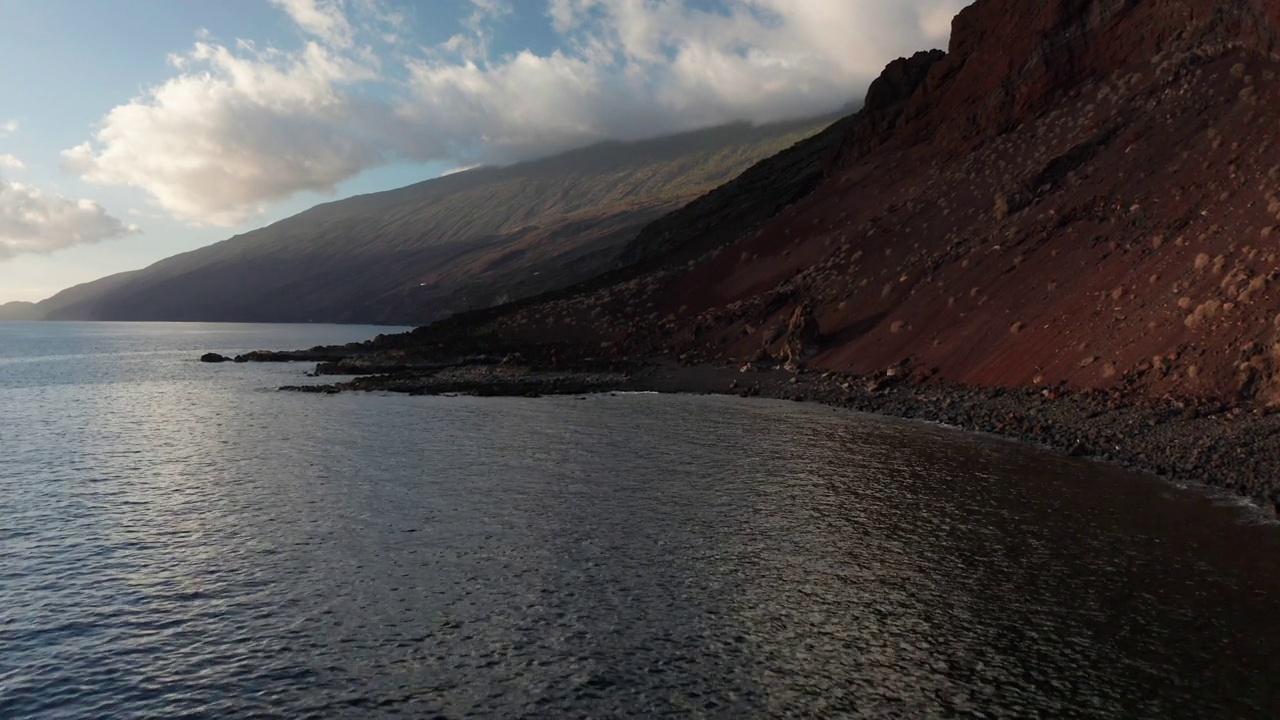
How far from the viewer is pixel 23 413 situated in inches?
2377

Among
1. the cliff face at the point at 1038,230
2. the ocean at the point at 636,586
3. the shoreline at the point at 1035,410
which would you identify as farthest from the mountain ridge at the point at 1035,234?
the ocean at the point at 636,586

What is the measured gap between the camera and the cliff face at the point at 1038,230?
42219 mm

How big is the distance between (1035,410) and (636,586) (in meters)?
28.3

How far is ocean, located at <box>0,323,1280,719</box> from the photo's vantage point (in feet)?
50.9

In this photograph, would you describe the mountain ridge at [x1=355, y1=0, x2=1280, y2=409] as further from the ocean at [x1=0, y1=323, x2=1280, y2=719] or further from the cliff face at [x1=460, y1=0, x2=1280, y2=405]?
the ocean at [x1=0, y1=323, x2=1280, y2=719]

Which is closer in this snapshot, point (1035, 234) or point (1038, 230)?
point (1035, 234)

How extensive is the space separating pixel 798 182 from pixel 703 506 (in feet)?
316

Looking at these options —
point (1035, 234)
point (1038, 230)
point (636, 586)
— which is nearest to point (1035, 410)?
point (1035, 234)

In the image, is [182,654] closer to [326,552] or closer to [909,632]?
[326,552]

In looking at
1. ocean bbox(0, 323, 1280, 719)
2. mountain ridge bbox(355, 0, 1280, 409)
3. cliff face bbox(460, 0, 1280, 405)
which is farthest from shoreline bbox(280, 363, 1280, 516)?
ocean bbox(0, 323, 1280, 719)

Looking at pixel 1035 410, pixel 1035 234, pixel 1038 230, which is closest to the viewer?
pixel 1035 410

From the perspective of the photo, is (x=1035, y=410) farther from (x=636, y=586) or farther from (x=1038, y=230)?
(x=636, y=586)

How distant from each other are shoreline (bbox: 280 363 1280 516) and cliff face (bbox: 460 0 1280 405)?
180 cm

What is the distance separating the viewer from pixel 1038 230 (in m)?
59.3
